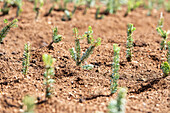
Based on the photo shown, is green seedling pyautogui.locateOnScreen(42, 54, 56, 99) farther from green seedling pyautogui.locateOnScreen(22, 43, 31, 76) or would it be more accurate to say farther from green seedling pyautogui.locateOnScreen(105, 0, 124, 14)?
green seedling pyautogui.locateOnScreen(105, 0, 124, 14)

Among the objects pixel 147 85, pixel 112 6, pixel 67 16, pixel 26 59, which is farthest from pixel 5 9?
pixel 147 85

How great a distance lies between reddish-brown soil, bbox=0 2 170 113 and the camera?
2240 millimetres

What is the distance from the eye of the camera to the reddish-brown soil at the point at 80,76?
224 cm

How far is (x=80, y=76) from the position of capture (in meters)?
2.78

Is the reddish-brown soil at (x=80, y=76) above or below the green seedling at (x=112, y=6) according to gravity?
below

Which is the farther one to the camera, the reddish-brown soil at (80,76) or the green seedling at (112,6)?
the green seedling at (112,6)

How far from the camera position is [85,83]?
267cm

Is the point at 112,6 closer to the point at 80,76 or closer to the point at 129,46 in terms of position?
the point at 129,46

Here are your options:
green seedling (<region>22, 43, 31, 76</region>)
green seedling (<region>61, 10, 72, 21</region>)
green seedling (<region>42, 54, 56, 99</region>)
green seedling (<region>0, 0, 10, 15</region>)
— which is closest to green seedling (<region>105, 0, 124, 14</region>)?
green seedling (<region>61, 10, 72, 21</region>)

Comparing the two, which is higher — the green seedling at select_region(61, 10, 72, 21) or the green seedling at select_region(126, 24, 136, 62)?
the green seedling at select_region(61, 10, 72, 21)

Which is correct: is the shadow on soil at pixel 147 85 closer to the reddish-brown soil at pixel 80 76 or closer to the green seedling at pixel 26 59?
the reddish-brown soil at pixel 80 76

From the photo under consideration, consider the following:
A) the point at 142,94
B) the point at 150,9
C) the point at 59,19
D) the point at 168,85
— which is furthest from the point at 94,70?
the point at 150,9

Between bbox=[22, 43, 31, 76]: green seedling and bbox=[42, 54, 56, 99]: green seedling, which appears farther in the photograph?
bbox=[22, 43, 31, 76]: green seedling

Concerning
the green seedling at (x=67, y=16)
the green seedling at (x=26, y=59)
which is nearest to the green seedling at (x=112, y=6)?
the green seedling at (x=67, y=16)
